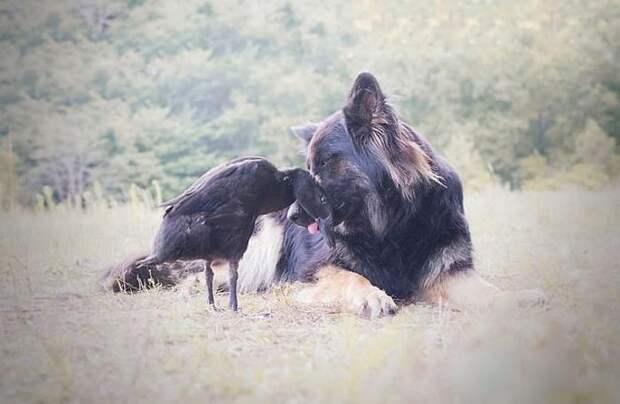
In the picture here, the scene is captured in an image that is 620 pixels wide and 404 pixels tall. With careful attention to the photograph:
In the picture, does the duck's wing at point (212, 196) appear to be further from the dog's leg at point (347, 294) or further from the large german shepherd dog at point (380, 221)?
the dog's leg at point (347, 294)

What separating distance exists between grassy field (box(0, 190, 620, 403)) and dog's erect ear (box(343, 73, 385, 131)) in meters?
0.70

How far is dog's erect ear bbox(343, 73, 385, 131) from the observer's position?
2.64m

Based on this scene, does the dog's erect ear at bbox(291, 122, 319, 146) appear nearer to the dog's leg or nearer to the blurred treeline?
the dog's leg

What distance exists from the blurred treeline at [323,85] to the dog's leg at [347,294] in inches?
199

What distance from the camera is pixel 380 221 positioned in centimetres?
288

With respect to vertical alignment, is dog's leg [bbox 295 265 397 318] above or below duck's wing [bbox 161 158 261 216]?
below

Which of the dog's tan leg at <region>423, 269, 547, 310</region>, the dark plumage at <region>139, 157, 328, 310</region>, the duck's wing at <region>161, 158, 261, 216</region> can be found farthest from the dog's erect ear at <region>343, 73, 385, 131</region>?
the dog's tan leg at <region>423, 269, 547, 310</region>

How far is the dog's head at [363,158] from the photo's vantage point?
2723mm

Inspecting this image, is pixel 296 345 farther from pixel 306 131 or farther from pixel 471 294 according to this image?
pixel 306 131

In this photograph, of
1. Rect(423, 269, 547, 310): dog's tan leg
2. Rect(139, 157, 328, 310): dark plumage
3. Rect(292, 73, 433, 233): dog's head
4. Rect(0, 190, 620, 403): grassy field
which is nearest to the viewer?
Rect(0, 190, 620, 403): grassy field

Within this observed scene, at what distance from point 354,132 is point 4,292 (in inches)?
56.7

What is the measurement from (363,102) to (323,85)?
5.74 m

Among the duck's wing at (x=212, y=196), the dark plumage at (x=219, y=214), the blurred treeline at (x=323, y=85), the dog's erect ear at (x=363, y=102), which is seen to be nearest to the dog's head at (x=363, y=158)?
the dog's erect ear at (x=363, y=102)

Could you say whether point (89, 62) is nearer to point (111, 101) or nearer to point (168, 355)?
point (111, 101)
